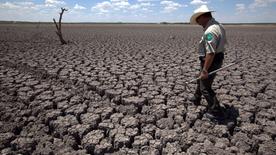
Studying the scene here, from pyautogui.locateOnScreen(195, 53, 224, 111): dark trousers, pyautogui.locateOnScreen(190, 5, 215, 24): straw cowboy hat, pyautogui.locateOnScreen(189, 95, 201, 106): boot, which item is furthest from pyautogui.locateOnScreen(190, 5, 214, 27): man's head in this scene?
pyautogui.locateOnScreen(189, 95, 201, 106): boot

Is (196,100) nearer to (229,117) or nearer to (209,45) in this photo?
(229,117)

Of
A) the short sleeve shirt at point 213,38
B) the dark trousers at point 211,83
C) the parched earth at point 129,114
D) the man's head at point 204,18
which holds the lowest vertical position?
the parched earth at point 129,114

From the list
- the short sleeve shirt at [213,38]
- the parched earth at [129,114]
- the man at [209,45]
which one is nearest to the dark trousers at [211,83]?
the man at [209,45]

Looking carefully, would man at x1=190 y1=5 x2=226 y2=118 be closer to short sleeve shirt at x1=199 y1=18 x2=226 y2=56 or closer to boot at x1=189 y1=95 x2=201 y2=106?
short sleeve shirt at x1=199 y1=18 x2=226 y2=56

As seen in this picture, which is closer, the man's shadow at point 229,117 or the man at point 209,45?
the man at point 209,45

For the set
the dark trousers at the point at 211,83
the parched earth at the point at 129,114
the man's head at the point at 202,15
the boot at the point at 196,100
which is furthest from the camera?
the boot at the point at 196,100

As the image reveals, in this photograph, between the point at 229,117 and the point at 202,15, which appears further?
the point at 229,117

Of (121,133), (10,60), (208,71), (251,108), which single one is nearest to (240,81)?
(251,108)

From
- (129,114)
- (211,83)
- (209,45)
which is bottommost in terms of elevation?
(129,114)

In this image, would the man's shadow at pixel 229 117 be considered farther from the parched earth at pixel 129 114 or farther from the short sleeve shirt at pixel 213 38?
the short sleeve shirt at pixel 213 38

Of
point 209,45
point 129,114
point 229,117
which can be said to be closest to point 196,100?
point 229,117

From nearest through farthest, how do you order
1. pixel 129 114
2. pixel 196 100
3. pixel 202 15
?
pixel 202 15 → pixel 129 114 → pixel 196 100

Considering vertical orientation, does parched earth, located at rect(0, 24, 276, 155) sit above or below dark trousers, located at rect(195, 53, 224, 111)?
below

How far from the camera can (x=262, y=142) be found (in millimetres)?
2621
